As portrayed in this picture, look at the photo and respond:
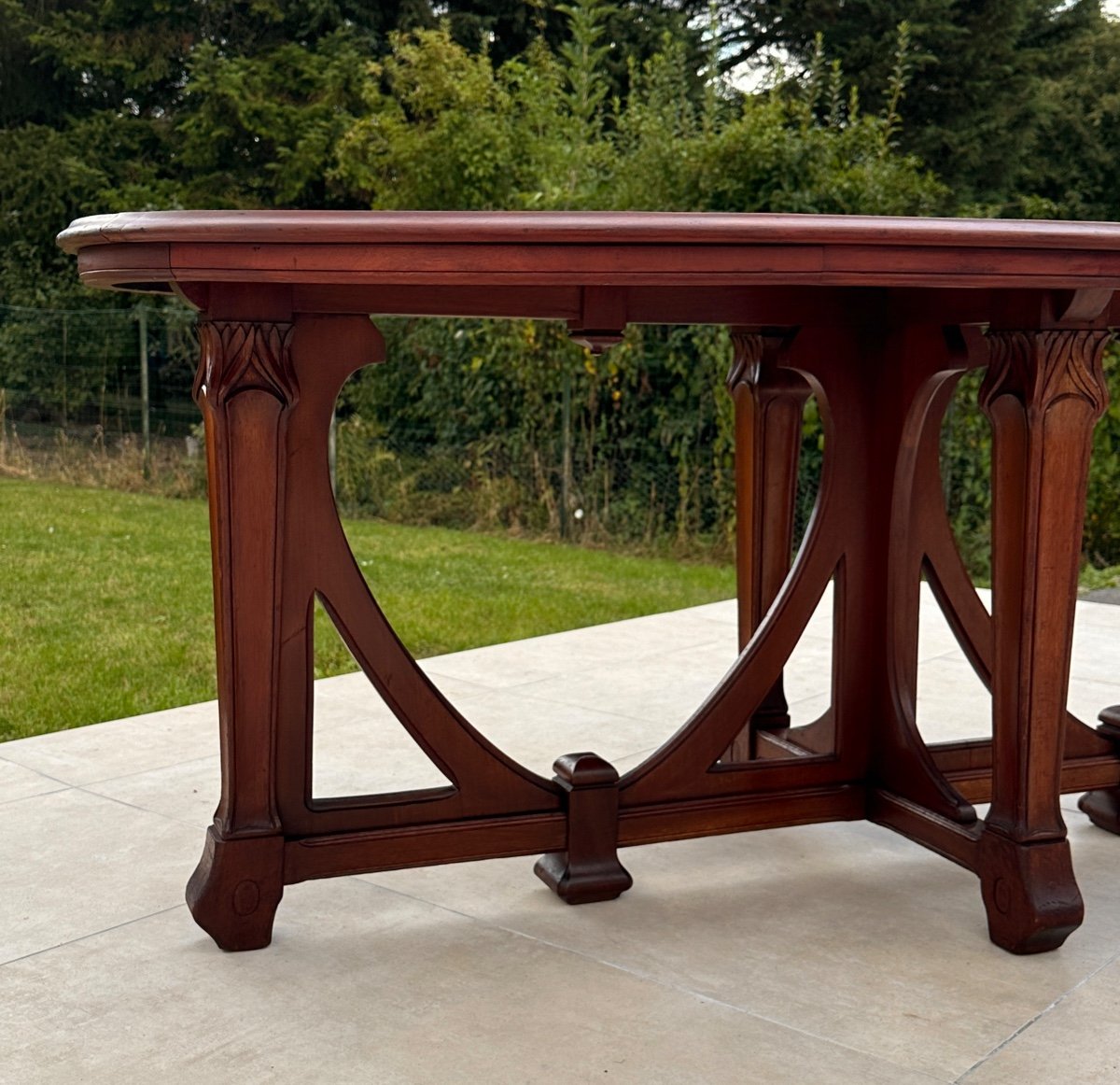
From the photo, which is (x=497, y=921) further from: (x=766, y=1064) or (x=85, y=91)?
(x=85, y=91)

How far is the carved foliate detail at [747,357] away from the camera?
2.65 m

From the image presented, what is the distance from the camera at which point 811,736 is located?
106 inches

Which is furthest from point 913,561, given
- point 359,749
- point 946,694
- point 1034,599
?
point 946,694

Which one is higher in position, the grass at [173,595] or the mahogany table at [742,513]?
the mahogany table at [742,513]

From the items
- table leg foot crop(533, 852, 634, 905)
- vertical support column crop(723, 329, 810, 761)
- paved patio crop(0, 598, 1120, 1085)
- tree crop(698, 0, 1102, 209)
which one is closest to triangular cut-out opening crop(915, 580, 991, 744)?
vertical support column crop(723, 329, 810, 761)

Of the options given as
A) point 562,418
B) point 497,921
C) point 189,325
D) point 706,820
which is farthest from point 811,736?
point 189,325

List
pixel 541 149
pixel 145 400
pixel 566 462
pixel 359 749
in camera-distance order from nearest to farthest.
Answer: pixel 359 749 < pixel 566 462 < pixel 541 149 < pixel 145 400

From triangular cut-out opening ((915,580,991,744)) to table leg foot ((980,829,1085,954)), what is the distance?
2.93 ft

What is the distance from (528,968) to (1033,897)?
0.74 m

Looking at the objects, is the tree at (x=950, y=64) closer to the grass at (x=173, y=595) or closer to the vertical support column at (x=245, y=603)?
the grass at (x=173, y=595)

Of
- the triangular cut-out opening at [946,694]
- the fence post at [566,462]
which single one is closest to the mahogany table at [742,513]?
the triangular cut-out opening at [946,694]

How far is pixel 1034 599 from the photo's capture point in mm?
2074

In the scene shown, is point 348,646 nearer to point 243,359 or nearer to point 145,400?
point 243,359

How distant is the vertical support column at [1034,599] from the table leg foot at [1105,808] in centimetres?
64
